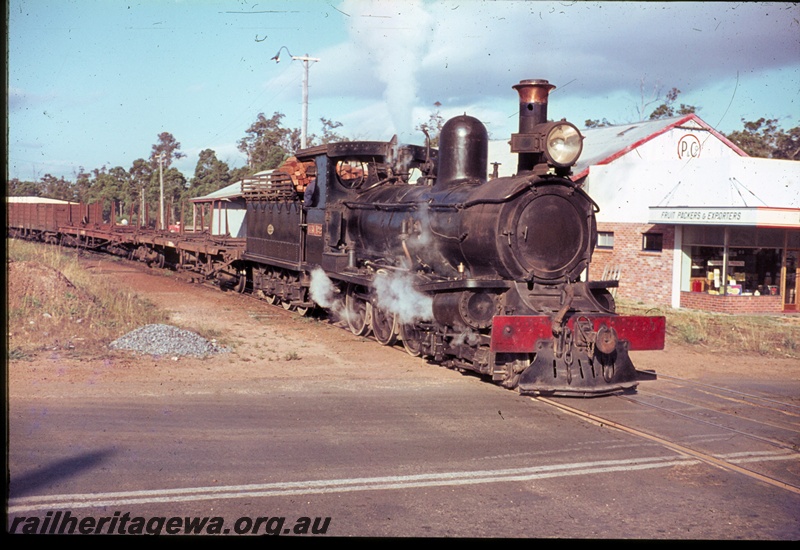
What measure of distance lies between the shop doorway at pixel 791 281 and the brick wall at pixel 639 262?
305 centimetres

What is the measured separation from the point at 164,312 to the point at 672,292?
1372 cm

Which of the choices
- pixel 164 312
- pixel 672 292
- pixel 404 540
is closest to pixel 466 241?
pixel 404 540

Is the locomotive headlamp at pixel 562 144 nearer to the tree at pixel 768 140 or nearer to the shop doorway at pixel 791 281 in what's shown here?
the shop doorway at pixel 791 281

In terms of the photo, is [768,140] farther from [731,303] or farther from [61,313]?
[61,313]

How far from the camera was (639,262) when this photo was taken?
874 inches

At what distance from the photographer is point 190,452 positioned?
19.9 feet

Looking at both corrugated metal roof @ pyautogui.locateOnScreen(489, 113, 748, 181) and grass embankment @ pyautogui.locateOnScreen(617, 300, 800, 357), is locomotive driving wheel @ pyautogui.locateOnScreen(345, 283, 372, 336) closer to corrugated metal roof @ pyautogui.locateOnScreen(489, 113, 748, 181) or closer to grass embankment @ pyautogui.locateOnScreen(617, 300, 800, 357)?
grass embankment @ pyautogui.locateOnScreen(617, 300, 800, 357)

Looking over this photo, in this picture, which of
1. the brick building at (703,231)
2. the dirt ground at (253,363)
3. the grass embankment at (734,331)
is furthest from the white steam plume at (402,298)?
the brick building at (703,231)

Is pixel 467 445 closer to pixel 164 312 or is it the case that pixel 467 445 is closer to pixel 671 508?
pixel 671 508

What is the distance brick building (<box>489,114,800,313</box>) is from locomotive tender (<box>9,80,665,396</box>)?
10.5 meters

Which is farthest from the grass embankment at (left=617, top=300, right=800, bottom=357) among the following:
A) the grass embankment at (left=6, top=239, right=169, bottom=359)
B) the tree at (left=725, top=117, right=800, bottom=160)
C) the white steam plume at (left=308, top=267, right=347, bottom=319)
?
the tree at (left=725, top=117, right=800, bottom=160)

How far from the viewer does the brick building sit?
64.3 ft

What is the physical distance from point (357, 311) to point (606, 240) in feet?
42.2

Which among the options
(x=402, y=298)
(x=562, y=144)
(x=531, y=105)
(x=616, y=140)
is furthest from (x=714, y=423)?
(x=616, y=140)
